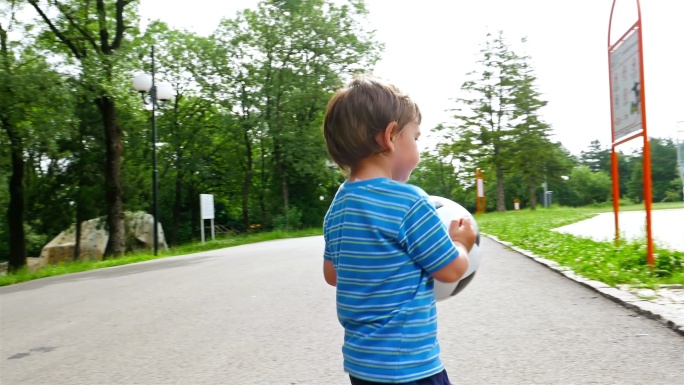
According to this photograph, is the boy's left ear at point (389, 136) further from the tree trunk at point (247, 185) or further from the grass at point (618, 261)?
the tree trunk at point (247, 185)

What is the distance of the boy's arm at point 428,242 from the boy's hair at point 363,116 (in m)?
0.23

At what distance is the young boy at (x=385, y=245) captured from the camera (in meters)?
1.79

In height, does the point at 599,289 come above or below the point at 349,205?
below

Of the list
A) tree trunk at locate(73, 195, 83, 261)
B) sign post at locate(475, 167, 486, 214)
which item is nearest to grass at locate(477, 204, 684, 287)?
tree trunk at locate(73, 195, 83, 261)

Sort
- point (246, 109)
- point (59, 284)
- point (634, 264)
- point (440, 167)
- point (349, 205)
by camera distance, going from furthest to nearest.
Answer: point (440, 167), point (246, 109), point (59, 284), point (634, 264), point (349, 205)

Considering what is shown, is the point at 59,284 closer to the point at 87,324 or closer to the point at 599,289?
the point at 87,324

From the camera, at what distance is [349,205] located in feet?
6.15

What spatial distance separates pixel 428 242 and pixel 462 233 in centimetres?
22


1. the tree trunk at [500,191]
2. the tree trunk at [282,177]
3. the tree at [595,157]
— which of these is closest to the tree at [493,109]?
the tree trunk at [500,191]

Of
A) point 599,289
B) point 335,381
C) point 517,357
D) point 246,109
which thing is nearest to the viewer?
point 335,381

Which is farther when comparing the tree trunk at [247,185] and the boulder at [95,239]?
the tree trunk at [247,185]

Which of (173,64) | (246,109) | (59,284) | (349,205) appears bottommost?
(59,284)

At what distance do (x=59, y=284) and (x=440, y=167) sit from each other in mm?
61242

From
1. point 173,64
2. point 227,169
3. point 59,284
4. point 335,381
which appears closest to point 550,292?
point 335,381
